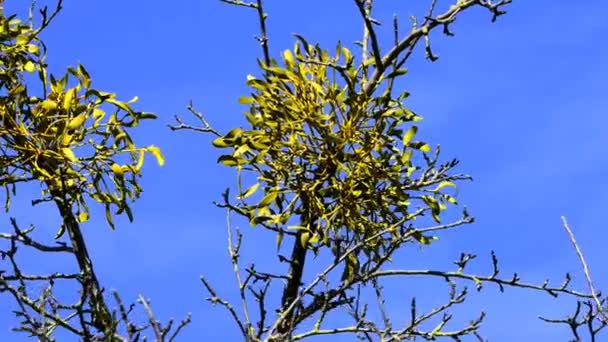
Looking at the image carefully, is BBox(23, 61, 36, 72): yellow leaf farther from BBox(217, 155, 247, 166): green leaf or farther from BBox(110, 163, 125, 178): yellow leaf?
BBox(217, 155, 247, 166): green leaf

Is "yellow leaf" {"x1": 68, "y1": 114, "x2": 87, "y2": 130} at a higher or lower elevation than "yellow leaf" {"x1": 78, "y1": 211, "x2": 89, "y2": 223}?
higher

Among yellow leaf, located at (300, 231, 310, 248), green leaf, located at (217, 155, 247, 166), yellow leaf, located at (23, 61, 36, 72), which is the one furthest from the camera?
yellow leaf, located at (23, 61, 36, 72)

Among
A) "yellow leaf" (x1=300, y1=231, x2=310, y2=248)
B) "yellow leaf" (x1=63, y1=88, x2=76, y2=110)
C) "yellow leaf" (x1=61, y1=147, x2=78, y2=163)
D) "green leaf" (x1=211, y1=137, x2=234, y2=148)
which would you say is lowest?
"yellow leaf" (x1=300, y1=231, x2=310, y2=248)

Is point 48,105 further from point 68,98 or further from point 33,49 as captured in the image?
point 33,49

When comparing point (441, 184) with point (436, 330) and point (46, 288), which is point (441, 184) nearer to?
point (436, 330)

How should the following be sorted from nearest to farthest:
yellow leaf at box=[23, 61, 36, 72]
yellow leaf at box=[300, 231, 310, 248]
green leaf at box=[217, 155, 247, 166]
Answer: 1. yellow leaf at box=[300, 231, 310, 248]
2. green leaf at box=[217, 155, 247, 166]
3. yellow leaf at box=[23, 61, 36, 72]

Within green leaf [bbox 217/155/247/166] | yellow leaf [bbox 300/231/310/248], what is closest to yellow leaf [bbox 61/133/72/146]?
green leaf [bbox 217/155/247/166]

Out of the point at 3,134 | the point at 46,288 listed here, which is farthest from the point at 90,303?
the point at 3,134

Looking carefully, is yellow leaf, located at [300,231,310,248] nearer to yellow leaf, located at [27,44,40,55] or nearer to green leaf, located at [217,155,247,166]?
green leaf, located at [217,155,247,166]

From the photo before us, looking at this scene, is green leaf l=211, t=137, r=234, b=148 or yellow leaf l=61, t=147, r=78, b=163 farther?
green leaf l=211, t=137, r=234, b=148

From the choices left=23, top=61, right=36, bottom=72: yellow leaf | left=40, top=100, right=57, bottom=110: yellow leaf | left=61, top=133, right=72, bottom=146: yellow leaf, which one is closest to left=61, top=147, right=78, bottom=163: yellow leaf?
left=61, top=133, right=72, bottom=146: yellow leaf

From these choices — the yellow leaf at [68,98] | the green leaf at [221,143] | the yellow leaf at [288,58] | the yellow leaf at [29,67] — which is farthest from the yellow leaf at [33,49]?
the yellow leaf at [288,58]

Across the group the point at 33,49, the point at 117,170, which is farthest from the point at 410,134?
the point at 33,49

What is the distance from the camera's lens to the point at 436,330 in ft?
10.5
